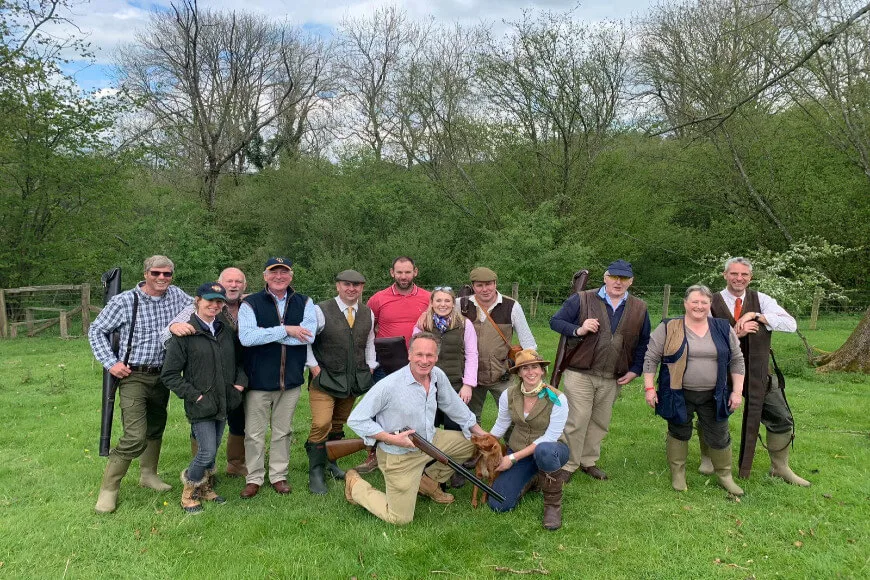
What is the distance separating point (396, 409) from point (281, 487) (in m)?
1.30

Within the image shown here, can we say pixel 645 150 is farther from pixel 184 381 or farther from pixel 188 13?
pixel 188 13

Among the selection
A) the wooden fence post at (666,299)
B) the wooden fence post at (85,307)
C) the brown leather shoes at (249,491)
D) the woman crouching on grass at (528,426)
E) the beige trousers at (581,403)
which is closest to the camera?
the woman crouching on grass at (528,426)

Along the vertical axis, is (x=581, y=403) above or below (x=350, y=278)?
below

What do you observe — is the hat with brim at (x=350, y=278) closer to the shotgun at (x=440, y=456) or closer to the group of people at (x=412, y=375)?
the group of people at (x=412, y=375)

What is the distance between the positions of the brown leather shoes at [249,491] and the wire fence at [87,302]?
9821 millimetres

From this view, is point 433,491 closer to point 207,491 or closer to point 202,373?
point 207,491

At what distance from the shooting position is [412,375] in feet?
14.2

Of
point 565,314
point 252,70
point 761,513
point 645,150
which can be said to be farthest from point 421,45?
point 761,513

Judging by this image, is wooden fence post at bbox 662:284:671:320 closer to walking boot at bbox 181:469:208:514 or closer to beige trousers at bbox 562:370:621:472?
beige trousers at bbox 562:370:621:472

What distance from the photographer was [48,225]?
15.8 m

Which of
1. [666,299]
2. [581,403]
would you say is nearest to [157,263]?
[581,403]

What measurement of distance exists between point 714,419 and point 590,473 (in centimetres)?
118

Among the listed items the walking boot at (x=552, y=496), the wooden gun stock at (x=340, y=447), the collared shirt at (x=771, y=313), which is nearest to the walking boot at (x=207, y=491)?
the wooden gun stock at (x=340, y=447)

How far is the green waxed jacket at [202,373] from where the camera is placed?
4.12 m
